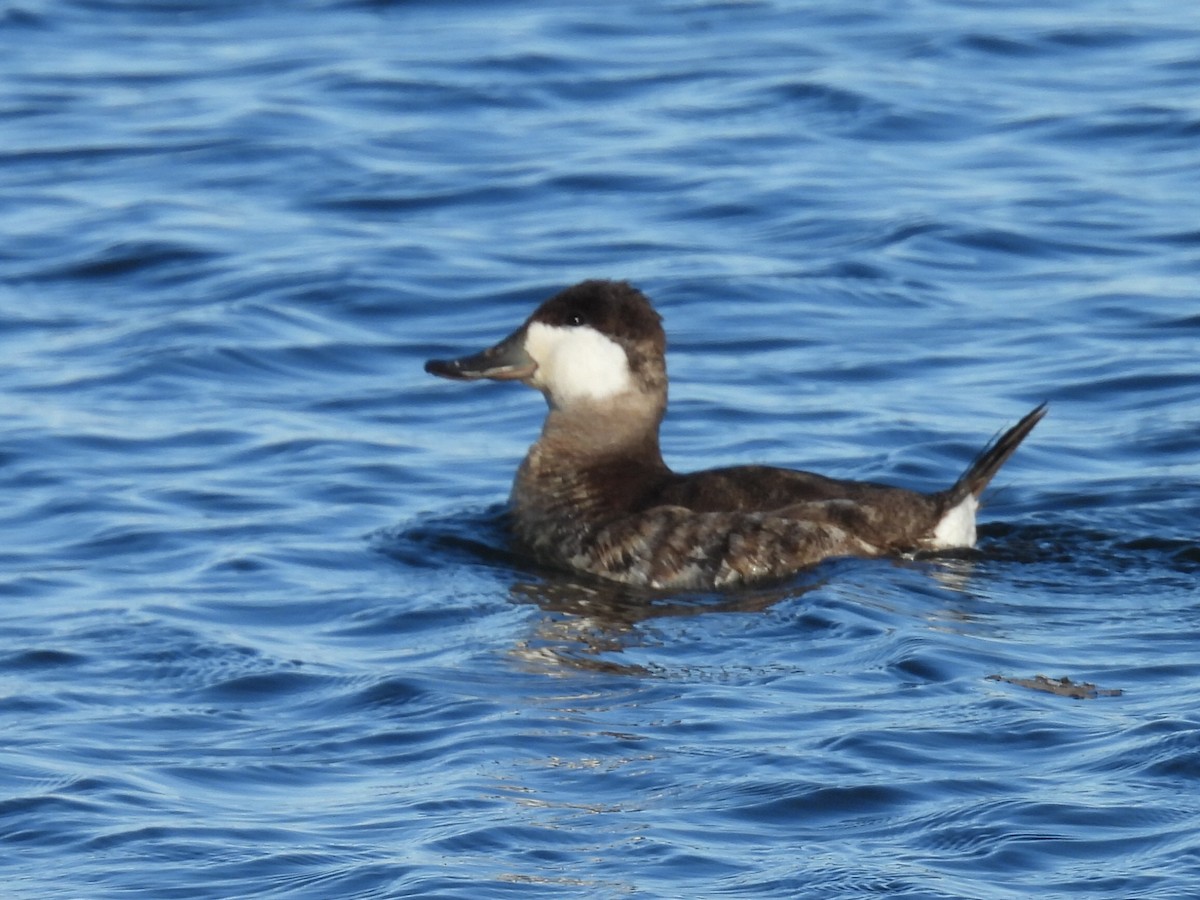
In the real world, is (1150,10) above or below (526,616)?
above

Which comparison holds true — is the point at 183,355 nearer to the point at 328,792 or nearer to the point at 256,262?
the point at 256,262

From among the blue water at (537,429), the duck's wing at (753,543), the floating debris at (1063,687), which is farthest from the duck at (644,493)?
the floating debris at (1063,687)

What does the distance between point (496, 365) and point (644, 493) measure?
86 centimetres

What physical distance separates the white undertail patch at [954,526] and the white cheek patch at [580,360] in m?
1.32

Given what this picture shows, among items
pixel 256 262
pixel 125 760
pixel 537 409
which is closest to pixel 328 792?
pixel 125 760

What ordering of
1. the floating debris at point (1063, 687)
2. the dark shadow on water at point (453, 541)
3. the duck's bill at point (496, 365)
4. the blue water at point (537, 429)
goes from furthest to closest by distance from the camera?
the duck's bill at point (496, 365)
the dark shadow on water at point (453, 541)
the floating debris at point (1063, 687)
the blue water at point (537, 429)

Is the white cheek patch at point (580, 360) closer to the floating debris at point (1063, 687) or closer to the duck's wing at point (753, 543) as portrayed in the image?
the duck's wing at point (753, 543)

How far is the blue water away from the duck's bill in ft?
1.60

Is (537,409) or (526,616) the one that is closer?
(526,616)

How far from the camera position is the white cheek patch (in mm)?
8227

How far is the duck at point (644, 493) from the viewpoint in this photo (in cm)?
746

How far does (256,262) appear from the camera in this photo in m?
11.9

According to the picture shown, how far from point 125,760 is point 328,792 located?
57 cm

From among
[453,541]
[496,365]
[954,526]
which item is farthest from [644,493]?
[954,526]
